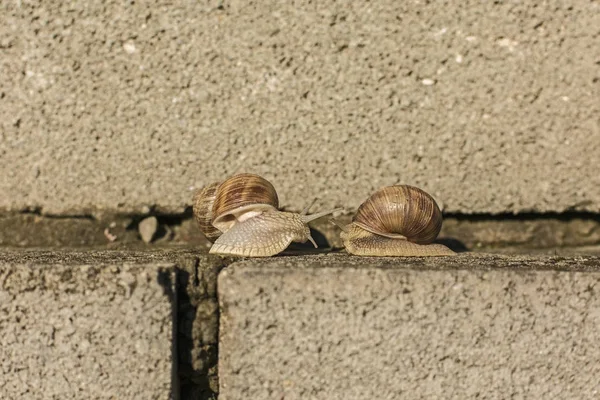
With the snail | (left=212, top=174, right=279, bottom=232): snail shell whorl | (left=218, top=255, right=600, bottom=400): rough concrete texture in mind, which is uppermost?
(left=212, top=174, right=279, bottom=232): snail shell whorl

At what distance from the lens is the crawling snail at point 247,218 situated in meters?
1.72

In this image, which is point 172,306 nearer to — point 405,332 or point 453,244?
point 405,332

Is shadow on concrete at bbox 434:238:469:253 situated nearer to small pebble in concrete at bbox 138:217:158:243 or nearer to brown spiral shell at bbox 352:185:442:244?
brown spiral shell at bbox 352:185:442:244

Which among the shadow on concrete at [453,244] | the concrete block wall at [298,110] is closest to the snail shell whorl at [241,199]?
the concrete block wall at [298,110]

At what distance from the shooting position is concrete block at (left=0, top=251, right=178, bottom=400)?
1400mm

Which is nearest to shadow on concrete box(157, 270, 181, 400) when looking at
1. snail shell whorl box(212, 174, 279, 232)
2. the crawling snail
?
the crawling snail

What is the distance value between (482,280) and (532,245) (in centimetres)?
67

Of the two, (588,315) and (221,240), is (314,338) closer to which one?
(221,240)

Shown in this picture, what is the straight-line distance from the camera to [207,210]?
182cm

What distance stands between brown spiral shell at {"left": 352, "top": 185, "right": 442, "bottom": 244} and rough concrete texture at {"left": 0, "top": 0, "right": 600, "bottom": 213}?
16 cm

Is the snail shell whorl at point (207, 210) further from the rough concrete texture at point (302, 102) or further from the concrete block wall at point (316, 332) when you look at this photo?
the concrete block wall at point (316, 332)

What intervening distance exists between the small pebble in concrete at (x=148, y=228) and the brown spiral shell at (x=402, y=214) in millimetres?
629

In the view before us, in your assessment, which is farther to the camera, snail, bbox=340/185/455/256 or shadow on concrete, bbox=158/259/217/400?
snail, bbox=340/185/455/256

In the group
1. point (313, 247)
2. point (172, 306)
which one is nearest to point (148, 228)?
point (313, 247)
